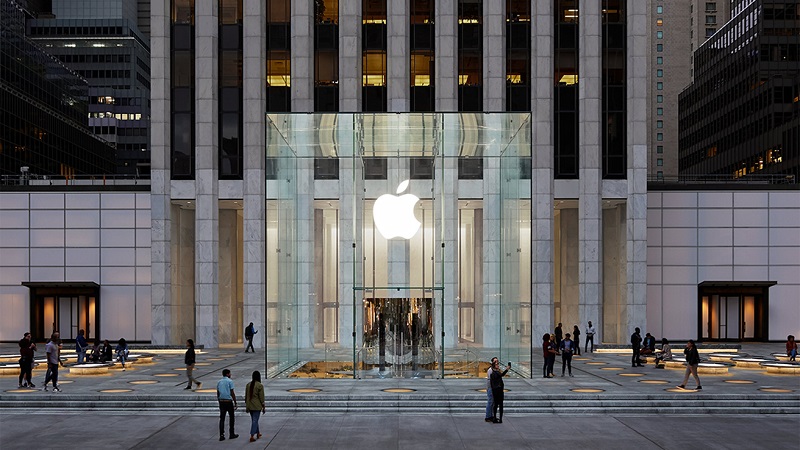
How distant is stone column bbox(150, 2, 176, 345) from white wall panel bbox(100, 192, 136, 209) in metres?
1.89

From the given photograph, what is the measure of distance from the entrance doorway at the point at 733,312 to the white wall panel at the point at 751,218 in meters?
3.80

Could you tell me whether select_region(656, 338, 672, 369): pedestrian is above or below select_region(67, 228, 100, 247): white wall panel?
below

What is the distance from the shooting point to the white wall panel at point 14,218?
162ft

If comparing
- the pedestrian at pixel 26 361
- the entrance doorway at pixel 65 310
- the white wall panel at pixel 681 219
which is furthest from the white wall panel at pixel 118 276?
the white wall panel at pixel 681 219

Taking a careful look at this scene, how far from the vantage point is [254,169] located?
159 ft

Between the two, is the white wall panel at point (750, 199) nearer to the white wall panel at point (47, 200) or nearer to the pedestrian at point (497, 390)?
the pedestrian at point (497, 390)

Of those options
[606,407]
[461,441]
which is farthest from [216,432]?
[606,407]

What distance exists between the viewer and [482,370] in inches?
1312

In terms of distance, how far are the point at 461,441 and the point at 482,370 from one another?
44.2 ft

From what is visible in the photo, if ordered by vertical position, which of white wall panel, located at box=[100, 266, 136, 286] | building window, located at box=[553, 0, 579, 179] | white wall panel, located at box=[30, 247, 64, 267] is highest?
building window, located at box=[553, 0, 579, 179]

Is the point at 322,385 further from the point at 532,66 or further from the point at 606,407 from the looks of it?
A: the point at 532,66

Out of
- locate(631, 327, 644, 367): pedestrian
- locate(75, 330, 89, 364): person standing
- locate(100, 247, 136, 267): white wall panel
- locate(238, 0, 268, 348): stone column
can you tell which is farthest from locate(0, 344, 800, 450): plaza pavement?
locate(100, 247, 136, 267): white wall panel

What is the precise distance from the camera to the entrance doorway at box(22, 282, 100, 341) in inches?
1948

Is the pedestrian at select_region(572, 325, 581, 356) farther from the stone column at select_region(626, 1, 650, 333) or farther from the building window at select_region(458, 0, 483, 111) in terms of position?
the building window at select_region(458, 0, 483, 111)
